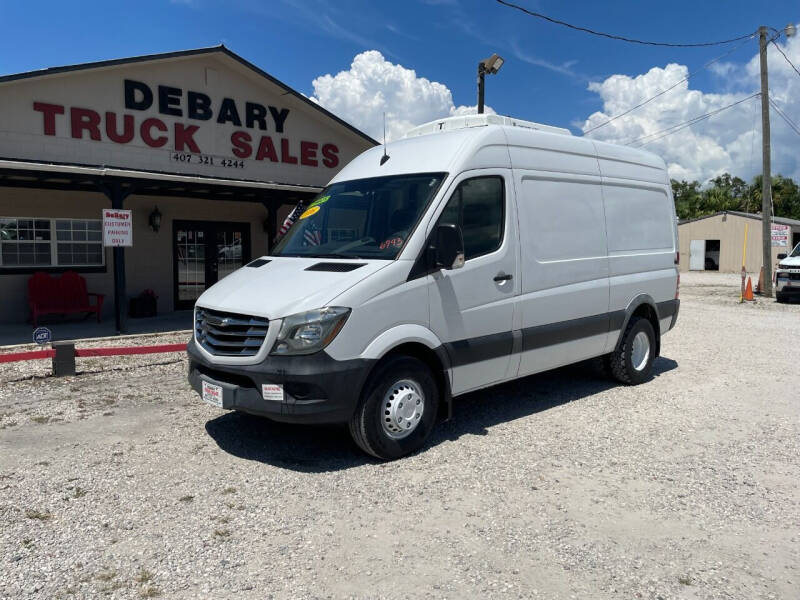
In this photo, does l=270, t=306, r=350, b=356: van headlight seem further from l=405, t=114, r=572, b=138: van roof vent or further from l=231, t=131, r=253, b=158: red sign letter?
l=231, t=131, r=253, b=158: red sign letter

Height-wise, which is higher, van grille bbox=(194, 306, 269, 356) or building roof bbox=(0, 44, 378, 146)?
building roof bbox=(0, 44, 378, 146)

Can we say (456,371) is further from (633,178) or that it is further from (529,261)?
(633,178)

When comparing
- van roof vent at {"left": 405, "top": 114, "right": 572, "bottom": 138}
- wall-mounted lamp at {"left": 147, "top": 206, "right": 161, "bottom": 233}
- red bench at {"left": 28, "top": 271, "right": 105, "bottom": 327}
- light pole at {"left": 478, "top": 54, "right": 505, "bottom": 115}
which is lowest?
red bench at {"left": 28, "top": 271, "right": 105, "bottom": 327}

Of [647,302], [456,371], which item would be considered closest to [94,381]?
[456,371]

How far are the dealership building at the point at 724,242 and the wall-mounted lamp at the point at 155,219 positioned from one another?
32478 mm

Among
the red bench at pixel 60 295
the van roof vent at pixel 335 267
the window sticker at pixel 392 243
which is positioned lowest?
the red bench at pixel 60 295

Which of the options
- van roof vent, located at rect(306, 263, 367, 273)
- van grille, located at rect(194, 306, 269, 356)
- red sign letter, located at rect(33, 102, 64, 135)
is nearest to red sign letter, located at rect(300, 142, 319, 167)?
red sign letter, located at rect(33, 102, 64, 135)

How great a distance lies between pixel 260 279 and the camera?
498cm

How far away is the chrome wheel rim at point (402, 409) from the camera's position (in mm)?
4703

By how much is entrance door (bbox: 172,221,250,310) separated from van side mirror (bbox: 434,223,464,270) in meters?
10.7

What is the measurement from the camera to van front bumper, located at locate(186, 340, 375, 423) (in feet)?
14.1

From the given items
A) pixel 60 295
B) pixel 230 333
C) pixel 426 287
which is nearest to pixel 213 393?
pixel 230 333

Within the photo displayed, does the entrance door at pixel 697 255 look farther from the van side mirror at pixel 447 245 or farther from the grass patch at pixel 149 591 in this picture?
the grass patch at pixel 149 591

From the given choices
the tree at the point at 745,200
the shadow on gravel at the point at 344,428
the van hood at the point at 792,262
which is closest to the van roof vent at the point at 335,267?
the shadow on gravel at the point at 344,428
